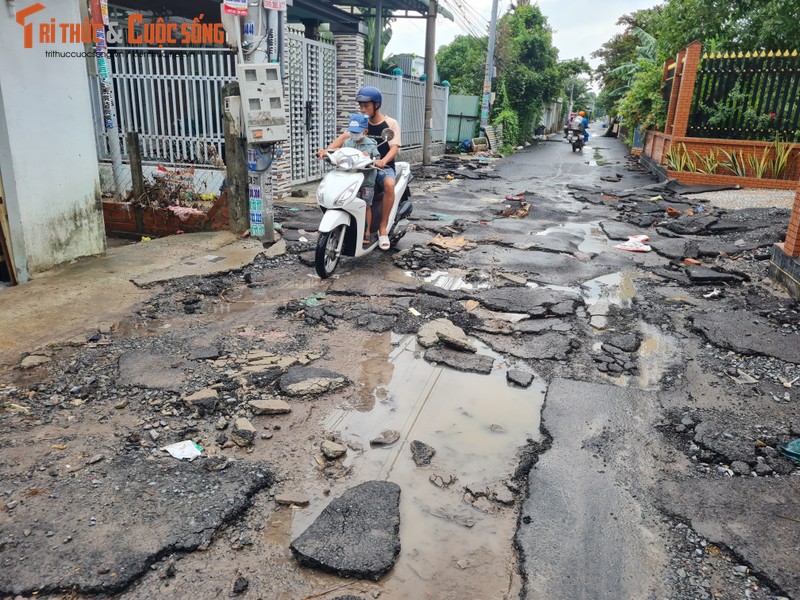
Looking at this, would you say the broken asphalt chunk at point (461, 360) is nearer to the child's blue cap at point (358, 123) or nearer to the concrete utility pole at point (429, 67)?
the child's blue cap at point (358, 123)

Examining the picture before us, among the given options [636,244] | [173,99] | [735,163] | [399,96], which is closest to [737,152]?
[735,163]

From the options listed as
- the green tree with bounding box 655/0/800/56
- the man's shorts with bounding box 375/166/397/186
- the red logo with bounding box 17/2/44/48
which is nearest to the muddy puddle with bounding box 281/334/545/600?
the man's shorts with bounding box 375/166/397/186

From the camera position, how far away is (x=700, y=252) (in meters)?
7.42

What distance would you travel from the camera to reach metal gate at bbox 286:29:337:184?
35.1 feet

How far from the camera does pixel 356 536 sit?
2.49 meters

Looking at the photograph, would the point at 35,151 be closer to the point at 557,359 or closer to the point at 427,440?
the point at 427,440

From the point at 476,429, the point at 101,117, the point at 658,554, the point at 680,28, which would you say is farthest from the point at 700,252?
the point at 680,28

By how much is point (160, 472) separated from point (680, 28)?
20.5m

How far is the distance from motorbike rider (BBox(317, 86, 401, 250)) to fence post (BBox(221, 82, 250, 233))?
1.24m

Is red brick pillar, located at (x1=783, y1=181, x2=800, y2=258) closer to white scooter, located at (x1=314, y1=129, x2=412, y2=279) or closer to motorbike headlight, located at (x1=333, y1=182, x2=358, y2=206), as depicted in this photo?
white scooter, located at (x1=314, y1=129, x2=412, y2=279)

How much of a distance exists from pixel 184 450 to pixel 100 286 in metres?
2.98

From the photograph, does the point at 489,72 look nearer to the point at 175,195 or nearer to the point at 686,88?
the point at 686,88

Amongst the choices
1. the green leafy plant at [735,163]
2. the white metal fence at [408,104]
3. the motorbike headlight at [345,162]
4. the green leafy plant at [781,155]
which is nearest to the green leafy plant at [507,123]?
the white metal fence at [408,104]

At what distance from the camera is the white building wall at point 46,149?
5074mm
